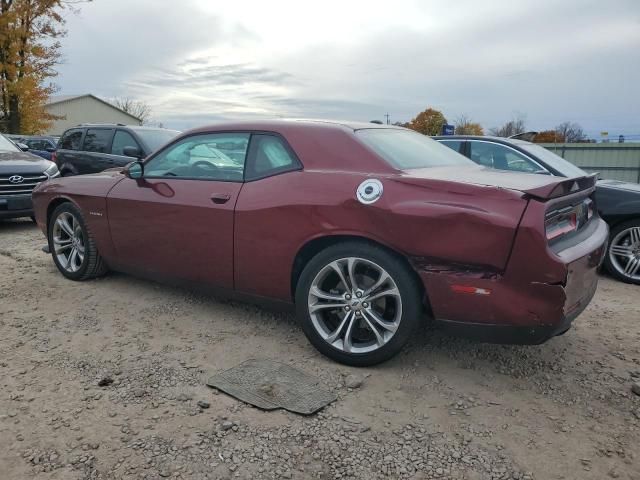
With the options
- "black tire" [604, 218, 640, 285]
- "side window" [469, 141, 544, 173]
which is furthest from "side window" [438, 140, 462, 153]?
"black tire" [604, 218, 640, 285]

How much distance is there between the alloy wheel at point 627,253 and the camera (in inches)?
215

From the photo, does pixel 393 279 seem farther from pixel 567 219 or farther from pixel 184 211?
pixel 184 211

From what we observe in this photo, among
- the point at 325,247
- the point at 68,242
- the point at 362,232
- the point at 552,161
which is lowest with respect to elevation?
the point at 68,242

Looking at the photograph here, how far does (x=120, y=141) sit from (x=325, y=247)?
257 inches

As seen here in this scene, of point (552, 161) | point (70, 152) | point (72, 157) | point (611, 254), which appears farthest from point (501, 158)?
point (70, 152)

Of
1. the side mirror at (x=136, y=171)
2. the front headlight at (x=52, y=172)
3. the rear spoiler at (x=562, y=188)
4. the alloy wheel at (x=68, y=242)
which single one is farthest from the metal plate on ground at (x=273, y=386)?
the front headlight at (x=52, y=172)

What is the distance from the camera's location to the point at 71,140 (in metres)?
9.58

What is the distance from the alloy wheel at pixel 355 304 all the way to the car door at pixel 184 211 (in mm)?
789

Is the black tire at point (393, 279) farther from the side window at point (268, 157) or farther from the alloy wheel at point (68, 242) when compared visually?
the alloy wheel at point (68, 242)

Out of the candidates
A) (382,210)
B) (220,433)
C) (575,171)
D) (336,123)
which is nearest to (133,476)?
(220,433)

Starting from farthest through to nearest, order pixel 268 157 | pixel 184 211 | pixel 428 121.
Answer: pixel 428 121, pixel 184 211, pixel 268 157

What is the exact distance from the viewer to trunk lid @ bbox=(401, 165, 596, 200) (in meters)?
2.74

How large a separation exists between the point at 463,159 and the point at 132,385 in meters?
2.88

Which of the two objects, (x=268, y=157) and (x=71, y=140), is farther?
(x=71, y=140)
